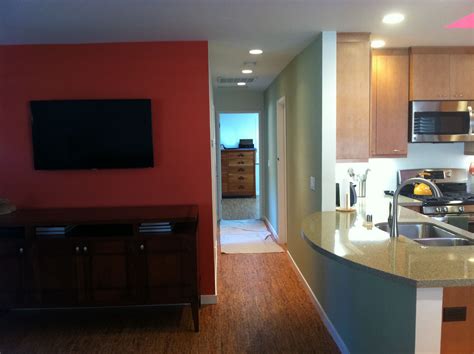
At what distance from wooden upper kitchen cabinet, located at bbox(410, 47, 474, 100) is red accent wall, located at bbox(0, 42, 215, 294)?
193 centimetres

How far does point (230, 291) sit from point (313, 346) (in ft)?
3.98

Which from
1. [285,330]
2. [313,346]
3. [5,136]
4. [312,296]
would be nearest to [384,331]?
[313,346]

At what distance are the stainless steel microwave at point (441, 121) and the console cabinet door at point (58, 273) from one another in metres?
3.14

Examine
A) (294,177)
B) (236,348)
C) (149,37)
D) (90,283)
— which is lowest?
(236,348)

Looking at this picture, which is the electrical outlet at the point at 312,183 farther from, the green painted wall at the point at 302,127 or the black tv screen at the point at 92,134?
the black tv screen at the point at 92,134

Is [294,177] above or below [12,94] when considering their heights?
below

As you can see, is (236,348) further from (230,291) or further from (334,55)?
(334,55)

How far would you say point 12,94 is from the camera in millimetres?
3338

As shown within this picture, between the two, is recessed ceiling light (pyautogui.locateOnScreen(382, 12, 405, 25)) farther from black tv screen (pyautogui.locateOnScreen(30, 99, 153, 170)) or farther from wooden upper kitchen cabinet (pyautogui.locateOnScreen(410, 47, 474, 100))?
black tv screen (pyautogui.locateOnScreen(30, 99, 153, 170))

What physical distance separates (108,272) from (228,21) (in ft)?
6.83

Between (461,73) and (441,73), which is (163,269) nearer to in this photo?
(441,73)

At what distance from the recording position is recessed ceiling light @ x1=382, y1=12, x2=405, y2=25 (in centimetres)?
267

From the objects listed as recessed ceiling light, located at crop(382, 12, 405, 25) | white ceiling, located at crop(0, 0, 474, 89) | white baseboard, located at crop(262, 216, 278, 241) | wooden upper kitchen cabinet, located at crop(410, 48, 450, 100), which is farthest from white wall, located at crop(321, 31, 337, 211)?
white baseboard, located at crop(262, 216, 278, 241)

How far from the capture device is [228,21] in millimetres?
2744
